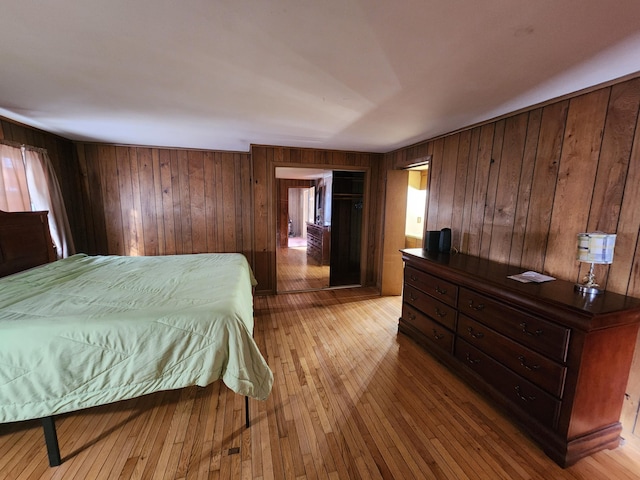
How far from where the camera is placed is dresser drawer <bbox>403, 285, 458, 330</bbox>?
7.40ft

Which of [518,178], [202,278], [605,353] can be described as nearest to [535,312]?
[605,353]

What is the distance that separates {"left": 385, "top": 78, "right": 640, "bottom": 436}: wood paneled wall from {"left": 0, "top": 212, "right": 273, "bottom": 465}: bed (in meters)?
2.27

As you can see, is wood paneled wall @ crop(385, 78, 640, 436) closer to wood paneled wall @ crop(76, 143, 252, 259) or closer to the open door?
the open door

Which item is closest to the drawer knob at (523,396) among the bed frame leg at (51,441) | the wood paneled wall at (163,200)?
the bed frame leg at (51,441)

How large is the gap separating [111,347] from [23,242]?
2.07 meters

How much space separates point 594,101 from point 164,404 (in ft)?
12.0

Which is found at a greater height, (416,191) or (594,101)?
(594,101)

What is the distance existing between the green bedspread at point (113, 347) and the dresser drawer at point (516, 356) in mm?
1590

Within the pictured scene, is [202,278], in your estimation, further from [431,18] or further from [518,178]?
[518,178]

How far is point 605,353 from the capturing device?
4.74 ft

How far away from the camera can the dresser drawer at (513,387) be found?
1.54m

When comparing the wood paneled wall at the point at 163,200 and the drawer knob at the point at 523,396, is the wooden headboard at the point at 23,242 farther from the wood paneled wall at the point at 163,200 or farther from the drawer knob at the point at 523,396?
the drawer knob at the point at 523,396

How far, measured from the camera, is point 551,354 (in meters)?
1.51

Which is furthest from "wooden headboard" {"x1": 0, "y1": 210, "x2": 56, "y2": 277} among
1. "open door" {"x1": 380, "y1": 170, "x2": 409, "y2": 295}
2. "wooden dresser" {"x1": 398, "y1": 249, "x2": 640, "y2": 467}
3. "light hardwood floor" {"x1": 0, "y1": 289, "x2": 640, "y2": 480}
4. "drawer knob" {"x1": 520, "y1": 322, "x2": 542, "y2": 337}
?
"open door" {"x1": 380, "y1": 170, "x2": 409, "y2": 295}
